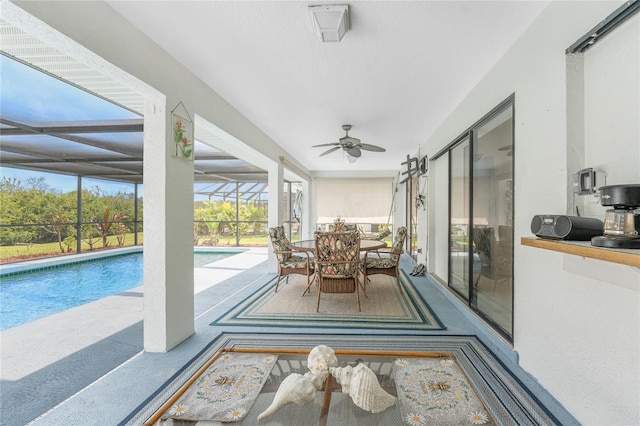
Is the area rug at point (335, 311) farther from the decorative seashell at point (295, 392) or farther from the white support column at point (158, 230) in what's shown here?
the decorative seashell at point (295, 392)

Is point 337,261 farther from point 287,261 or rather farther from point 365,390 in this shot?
point 365,390

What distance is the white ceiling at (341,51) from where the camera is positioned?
189 cm

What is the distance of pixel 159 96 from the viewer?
2393 millimetres

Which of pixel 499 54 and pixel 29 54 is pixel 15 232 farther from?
pixel 499 54

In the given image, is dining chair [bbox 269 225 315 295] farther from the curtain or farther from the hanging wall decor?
the curtain

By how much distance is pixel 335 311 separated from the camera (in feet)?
11.5

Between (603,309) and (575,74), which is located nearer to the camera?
(603,309)

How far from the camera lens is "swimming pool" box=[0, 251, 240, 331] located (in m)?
3.99

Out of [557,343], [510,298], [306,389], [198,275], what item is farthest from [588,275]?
[198,275]

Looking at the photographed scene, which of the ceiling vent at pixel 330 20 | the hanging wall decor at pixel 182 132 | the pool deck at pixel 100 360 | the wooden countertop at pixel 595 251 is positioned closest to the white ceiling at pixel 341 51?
the ceiling vent at pixel 330 20

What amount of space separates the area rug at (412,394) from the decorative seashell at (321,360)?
119 mm

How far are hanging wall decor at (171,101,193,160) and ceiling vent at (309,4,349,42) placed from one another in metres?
1.47

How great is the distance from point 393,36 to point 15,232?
9684mm

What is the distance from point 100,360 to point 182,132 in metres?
2.09
